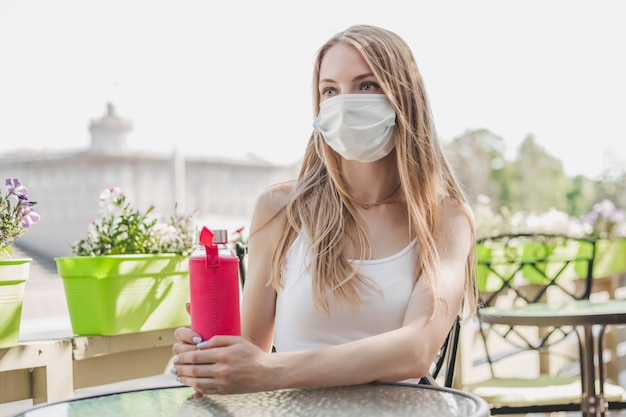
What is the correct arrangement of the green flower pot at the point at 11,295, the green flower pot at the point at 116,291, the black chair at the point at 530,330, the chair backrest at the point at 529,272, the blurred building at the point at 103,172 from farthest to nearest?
the blurred building at the point at 103,172
the chair backrest at the point at 529,272
the black chair at the point at 530,330
the green flower pot at the point at 116,291
the green flower pot at the point at 11,295

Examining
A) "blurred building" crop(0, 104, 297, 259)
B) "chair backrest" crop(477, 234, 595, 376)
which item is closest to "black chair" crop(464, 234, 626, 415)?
"chair backrest" crop(477, 234, 595, 376)

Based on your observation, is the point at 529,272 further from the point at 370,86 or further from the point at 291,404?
the point at 291,404

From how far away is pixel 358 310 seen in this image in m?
1.26

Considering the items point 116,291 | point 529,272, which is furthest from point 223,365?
point 529,272

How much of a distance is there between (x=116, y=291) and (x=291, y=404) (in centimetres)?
97

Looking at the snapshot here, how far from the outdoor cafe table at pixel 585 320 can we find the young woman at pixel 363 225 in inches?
22.2

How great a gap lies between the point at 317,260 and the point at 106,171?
14.2m

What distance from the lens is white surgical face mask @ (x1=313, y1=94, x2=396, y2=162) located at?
4.22 feet

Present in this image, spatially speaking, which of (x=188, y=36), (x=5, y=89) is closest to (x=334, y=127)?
(x=188, y=36)

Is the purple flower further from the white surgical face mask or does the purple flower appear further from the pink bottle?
the pink bottle

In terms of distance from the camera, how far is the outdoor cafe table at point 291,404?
87cm

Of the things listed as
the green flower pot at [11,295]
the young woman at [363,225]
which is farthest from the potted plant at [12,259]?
the young woman at [363,225]

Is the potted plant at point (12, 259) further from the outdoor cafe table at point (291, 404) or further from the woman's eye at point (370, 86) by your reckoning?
the woman's eye at point (370, 86)

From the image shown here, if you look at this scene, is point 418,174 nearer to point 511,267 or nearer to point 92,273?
point 92,273
